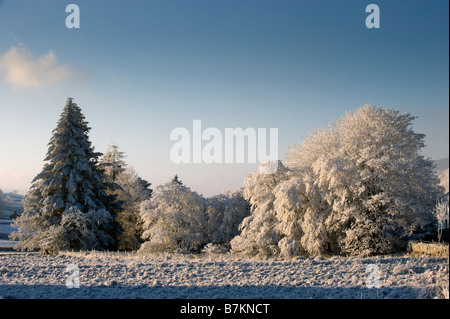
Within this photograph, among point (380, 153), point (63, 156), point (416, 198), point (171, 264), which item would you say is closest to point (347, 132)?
point (380, 153)

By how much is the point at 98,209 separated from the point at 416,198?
23658mm

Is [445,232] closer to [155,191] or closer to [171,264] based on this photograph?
[171,264]

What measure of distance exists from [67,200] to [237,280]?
747 inches

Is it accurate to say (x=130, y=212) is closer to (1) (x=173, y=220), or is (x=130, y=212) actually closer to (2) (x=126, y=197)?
(2) (x=126, y=197)

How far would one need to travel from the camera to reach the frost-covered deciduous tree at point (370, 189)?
19078 millimetres

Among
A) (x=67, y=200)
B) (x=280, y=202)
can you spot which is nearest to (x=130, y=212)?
(x=67, y=200)

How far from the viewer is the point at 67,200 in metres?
25.2

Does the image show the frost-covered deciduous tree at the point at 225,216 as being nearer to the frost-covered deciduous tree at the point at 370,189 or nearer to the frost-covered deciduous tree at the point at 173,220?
the frost-covered deciduous tree at the point at 173,220

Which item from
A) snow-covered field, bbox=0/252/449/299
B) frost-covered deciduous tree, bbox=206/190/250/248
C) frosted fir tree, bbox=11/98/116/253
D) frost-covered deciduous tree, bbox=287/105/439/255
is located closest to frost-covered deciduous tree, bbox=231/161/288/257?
frost-covered deciduous tree, bbox=287/105/439/255

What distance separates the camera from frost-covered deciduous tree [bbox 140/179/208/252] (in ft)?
82.5

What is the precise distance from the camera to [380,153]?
2059 centimetres

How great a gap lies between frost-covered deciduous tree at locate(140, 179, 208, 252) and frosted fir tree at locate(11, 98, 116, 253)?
11.5 feet

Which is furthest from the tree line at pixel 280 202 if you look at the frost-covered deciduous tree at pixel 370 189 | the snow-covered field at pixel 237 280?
the snow-covered field at pixel 237 280

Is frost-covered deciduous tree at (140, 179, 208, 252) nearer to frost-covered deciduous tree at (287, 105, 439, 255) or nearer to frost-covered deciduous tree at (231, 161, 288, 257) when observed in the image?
frost-covered deciduous tree at (231, 161, 288, 257)
